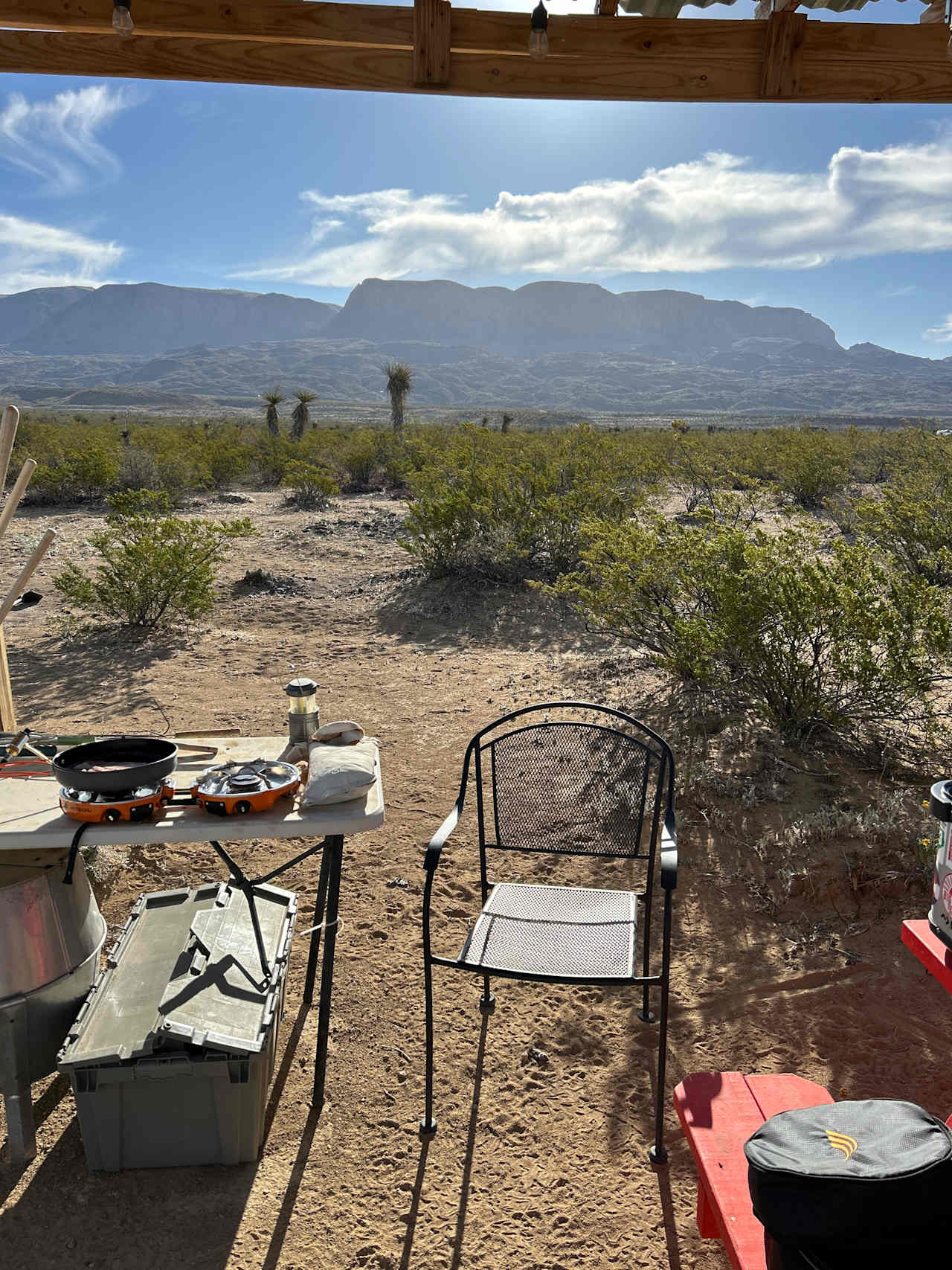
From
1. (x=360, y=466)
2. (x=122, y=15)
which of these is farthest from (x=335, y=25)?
(x=360, y=466)

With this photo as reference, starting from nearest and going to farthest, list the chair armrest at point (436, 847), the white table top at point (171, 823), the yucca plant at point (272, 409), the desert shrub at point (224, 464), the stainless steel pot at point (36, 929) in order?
1. the white table top at point (171, 823)
2. the stainless steel pot at point (36, 929)
3. the chair armrest at point (436, 847)
4. the desert shrub at point (224, 464)
5. the yucca plant at point (272, 409)

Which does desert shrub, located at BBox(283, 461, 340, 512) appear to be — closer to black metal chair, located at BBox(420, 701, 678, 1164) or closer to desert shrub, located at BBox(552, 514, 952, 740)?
desert shrub, located at BBox(552, 514, 952, 740)

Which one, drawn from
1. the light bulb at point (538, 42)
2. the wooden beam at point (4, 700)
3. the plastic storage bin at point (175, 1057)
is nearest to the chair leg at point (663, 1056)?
the plastic storage bin at point (175, 1057)

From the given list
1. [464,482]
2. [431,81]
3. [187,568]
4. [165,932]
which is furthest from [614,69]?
[464,482]

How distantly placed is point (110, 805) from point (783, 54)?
335 cm

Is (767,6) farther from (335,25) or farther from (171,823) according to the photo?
(171,823)

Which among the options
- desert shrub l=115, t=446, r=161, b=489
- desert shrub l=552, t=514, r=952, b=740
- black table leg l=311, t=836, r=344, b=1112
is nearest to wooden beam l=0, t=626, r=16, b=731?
black table leg l=311, t=836, r=344, b=1112

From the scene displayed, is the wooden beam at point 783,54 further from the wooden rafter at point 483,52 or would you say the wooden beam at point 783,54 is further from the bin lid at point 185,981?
the bin lid at point 185,981

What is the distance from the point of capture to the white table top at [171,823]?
201cm

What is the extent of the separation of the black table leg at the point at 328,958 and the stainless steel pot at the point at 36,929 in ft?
2.19

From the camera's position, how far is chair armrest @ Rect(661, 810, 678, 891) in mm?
2127

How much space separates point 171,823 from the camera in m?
2.08

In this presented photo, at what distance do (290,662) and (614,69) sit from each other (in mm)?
4823

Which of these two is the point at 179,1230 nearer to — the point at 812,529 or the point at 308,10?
the point at 308,10
